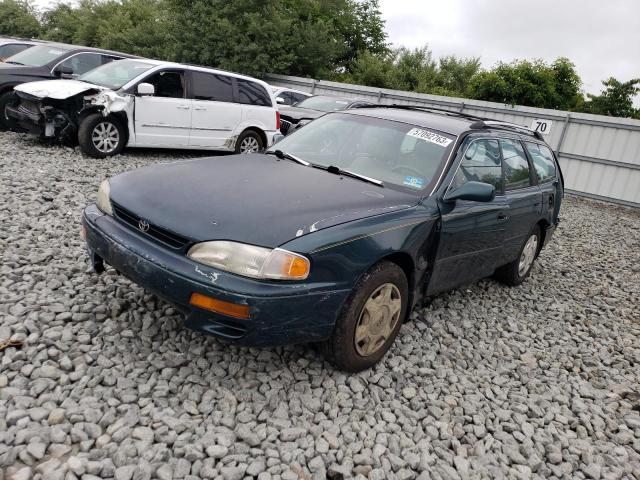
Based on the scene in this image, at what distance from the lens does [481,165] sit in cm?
402

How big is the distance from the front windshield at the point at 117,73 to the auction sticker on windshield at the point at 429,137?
553 cm

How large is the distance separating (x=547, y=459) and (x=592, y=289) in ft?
11.5

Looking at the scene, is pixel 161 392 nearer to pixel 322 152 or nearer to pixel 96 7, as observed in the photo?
pixel 322 152

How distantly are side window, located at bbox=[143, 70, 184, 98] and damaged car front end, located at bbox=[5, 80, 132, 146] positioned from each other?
0.56 meters

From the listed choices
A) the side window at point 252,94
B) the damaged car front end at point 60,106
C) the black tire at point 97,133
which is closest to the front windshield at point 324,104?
the side window at point 252,94

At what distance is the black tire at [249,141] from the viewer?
921 cm

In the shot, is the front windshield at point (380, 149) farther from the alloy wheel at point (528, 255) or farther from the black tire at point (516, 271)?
the alloy wheel at point (528, 255)

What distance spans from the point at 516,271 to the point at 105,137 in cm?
604

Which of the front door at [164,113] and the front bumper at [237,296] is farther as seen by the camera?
the front door at [164,113]

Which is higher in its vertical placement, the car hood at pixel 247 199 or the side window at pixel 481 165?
the side window at pixel 481 165

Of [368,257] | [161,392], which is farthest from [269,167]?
[161,392]

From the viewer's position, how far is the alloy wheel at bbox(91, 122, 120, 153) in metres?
7.54

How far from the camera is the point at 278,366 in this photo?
312 cm

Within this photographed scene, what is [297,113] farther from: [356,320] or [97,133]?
[356,320]
